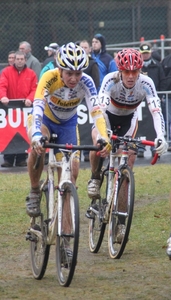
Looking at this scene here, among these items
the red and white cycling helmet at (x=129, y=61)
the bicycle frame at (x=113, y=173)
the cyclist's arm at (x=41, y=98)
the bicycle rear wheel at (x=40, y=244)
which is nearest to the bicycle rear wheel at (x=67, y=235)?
the bicycle rear wheel at (x=40, y=244)

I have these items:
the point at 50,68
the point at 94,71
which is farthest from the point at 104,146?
the point at 94,71

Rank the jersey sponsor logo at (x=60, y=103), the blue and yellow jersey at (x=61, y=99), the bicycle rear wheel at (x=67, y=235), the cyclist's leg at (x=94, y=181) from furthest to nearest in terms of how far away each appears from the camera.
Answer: the cyclist's leg at (x=94, y=181)
the jersey sponsor logo at (x=60, y=103)
the blue and yellow jersey at (x=61, y=99)
the bicycle rear wheel at (x=67, y=235)

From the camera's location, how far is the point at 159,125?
8.34m

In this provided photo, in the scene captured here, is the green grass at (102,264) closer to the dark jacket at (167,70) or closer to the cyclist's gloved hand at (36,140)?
the cyclist's gloved hand at (36,140)

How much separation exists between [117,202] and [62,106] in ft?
3.74

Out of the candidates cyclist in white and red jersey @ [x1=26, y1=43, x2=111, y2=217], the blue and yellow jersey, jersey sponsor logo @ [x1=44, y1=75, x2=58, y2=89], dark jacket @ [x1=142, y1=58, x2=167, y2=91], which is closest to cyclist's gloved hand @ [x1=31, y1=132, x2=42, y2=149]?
cyclist in white and red jersey @ [x1=26, y1=43, x2=111, y2=217]

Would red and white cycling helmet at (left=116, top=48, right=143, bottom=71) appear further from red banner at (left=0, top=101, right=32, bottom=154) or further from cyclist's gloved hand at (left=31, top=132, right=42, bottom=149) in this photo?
red banner at (left=0, top=101, right=32, bottom=154)

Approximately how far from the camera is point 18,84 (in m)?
15.9

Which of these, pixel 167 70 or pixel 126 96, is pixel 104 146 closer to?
pixel 126 96

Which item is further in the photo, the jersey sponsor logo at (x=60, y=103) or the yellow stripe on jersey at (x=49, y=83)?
the jersey sponsor logo at (x=60, y=103)

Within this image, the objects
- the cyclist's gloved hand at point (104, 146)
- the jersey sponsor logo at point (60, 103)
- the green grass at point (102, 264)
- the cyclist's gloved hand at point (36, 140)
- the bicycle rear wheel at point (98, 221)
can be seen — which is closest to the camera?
the green grass at point (102, 264)

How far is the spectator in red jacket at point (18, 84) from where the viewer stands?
51.3ft

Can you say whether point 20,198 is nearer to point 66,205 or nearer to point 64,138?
point 64,138

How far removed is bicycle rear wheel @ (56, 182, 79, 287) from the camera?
6699 millimetres
